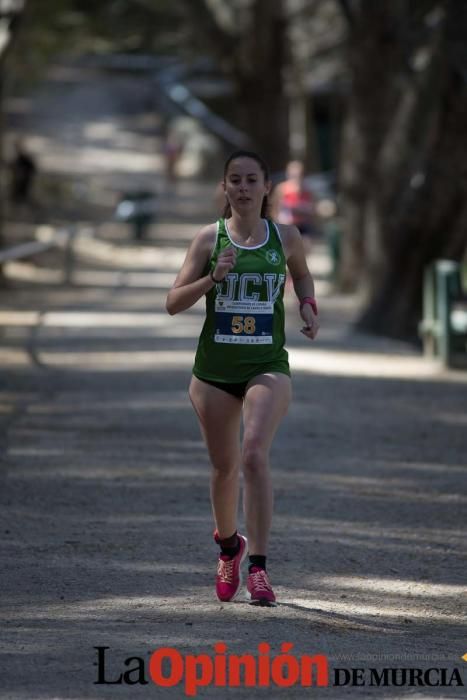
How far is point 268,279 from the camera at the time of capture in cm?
645

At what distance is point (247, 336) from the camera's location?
21.2 ft

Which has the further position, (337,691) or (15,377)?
(15,377)

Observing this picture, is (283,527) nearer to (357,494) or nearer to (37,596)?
(357,494)

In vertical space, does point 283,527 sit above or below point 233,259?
below

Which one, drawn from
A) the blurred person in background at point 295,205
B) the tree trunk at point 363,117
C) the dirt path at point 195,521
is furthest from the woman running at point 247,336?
the blurred person in background at point 295,205

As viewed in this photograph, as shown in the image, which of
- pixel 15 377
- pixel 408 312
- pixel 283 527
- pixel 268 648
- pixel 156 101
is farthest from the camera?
pixel 156 101

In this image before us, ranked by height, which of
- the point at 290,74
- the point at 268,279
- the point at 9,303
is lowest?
the point at 9,303

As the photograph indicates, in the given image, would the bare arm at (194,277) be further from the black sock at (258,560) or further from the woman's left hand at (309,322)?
the black sock at (258,560)

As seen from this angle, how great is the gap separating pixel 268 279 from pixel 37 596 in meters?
1.69

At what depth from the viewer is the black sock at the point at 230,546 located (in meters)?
6.71

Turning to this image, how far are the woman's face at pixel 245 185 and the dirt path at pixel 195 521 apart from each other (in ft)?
5.55

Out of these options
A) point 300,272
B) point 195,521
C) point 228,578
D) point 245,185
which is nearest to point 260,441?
point 228,578

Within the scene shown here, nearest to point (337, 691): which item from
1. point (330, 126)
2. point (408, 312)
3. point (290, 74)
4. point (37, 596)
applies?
point (37, 596)

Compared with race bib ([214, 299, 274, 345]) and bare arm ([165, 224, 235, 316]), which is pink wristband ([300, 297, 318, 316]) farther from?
bare arm ([165, 224, 235, 316])
